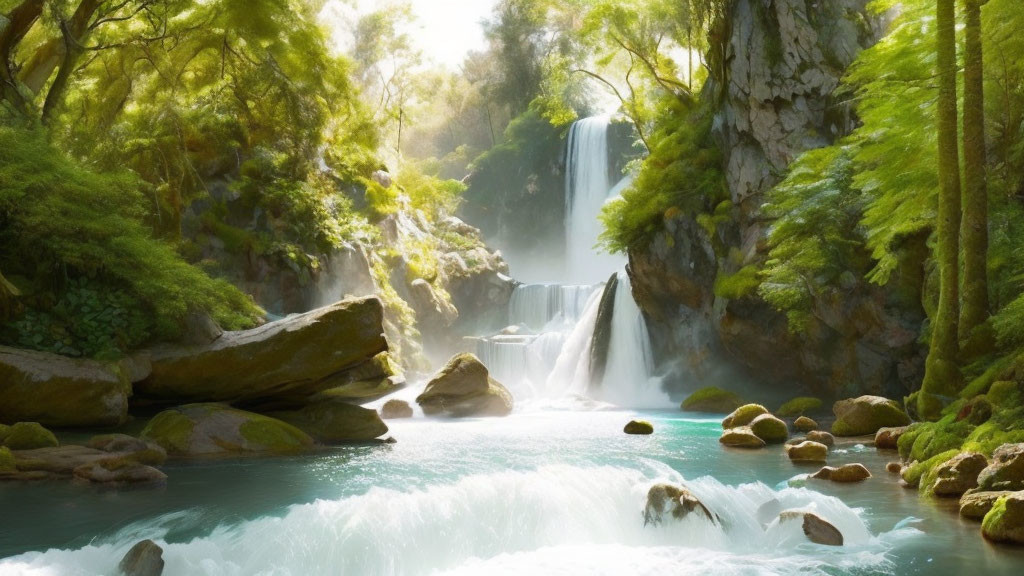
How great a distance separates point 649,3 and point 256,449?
1868 centimetres

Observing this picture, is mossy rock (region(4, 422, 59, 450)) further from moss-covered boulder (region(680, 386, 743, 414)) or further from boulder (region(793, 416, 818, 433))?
moss-covered boulder (region(680, 386, 743, 414))

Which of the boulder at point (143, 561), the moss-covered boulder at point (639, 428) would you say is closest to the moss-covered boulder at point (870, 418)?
the moss-covered boulder at point (639, 428)

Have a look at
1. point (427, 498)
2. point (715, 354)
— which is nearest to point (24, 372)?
point (427, 498)

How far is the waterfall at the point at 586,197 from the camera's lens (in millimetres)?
40000

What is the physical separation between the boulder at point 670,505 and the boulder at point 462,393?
12.4 m

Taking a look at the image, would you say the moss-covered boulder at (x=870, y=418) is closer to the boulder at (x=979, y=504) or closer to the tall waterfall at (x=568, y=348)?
the boulder at (x=979, y=504)

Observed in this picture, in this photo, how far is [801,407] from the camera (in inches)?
711

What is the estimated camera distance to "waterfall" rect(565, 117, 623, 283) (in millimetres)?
40000

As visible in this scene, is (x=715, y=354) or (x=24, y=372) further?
(x=715, y=354)

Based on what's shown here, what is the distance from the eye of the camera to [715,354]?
2308 centimetres

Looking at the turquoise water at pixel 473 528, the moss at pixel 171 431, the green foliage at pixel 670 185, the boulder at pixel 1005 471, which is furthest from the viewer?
the green foliage at pixel 670 185

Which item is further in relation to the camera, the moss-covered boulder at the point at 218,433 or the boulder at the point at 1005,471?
the moss-covered boulder at the point at 218,433

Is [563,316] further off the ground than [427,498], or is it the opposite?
[563,316]

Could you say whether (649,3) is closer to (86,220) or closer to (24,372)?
(86,220)
